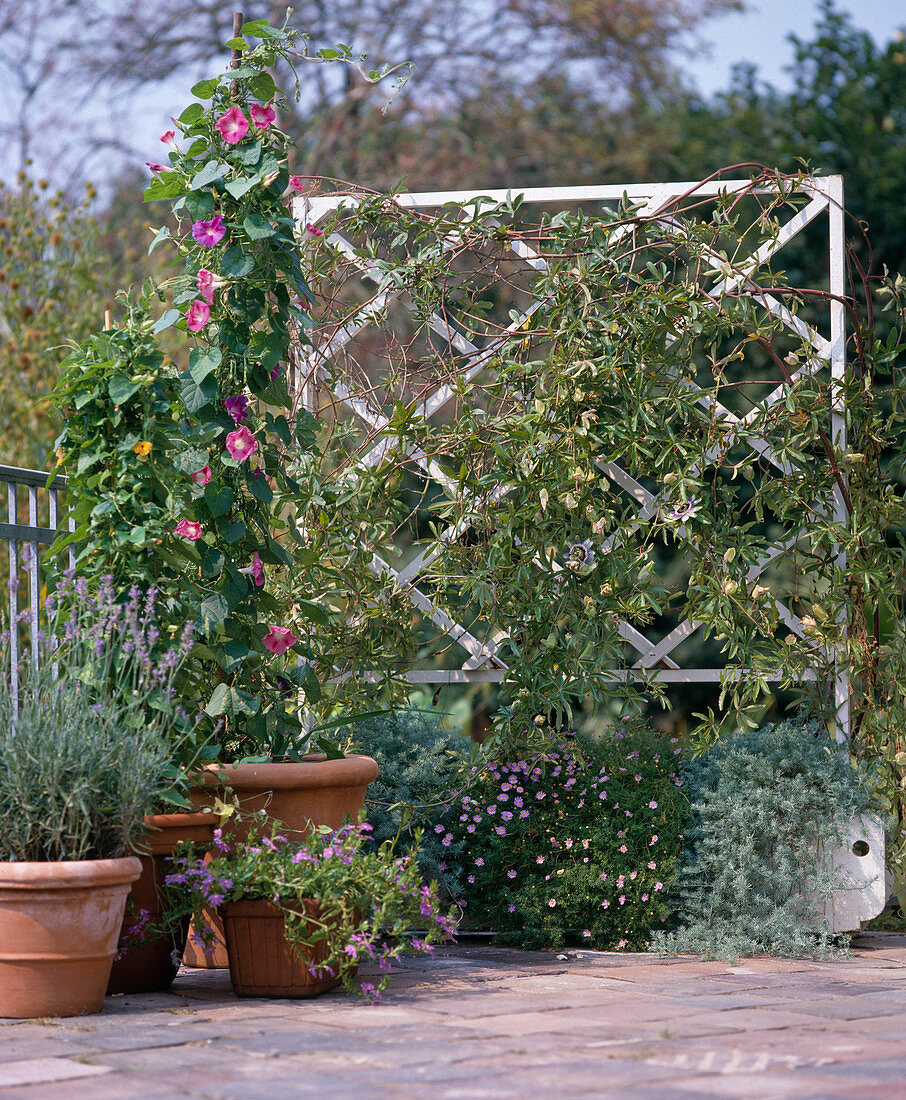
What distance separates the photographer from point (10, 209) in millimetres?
6941

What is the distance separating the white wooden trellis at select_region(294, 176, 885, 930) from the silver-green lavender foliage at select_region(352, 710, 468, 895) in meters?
0.17

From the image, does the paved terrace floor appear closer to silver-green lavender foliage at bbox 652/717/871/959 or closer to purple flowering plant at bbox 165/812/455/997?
purple flowering plant at bbox 165/812/455/997

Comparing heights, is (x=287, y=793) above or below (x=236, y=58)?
below

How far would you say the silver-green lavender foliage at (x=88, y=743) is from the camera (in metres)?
2.51

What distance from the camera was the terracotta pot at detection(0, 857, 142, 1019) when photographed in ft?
7.96

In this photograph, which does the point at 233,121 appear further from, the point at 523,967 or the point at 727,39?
the point at 727,39

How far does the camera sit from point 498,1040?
225cm

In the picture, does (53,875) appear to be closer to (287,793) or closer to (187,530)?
(287,793)

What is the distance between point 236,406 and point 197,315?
0.24 metres

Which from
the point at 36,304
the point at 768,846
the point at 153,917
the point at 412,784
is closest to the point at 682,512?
the point at 768,846

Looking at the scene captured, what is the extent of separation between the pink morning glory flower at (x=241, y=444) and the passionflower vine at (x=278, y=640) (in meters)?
0.49

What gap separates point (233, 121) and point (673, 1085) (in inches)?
92.7

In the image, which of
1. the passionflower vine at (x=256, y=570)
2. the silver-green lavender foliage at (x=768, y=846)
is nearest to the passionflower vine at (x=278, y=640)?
the passionflower vine at (x=256, y=570)

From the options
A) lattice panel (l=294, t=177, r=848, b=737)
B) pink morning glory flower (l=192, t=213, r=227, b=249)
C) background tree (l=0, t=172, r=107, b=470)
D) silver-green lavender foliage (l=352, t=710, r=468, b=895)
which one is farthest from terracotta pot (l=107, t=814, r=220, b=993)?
background tree (l=0, t=172, r=107, b=470)
